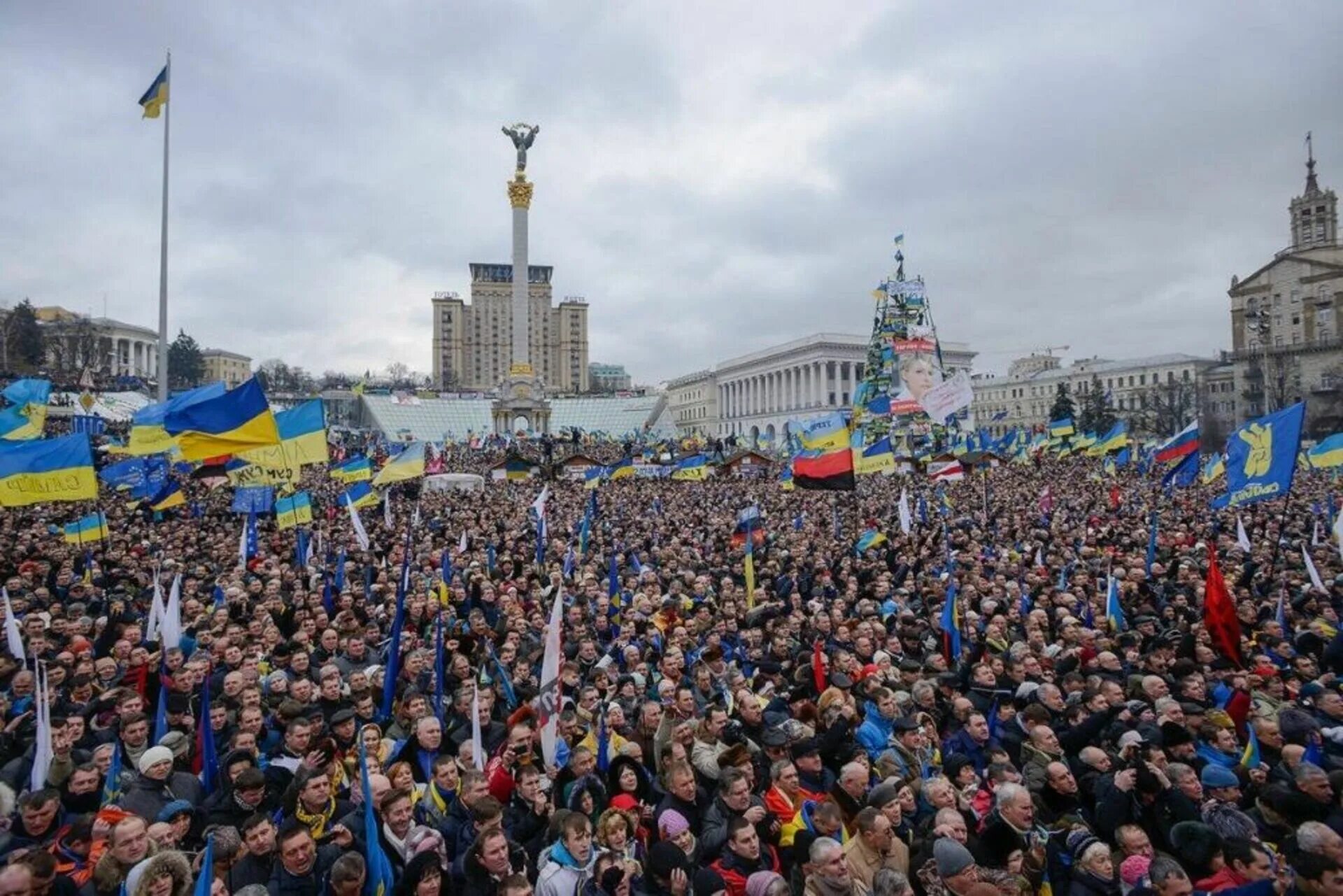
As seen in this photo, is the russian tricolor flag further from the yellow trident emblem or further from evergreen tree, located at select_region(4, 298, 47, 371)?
evergreen tree, located at select_region(4, 298, 47, 371)

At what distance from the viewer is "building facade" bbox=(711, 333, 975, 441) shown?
85.9m

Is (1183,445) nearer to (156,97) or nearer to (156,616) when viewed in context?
(156,616)

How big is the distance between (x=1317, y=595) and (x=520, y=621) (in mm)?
9136

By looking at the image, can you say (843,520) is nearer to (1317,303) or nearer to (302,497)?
(302,497)

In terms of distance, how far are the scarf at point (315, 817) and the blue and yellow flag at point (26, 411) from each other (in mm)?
15329

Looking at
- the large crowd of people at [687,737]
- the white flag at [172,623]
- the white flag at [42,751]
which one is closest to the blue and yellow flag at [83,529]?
the large crowd of people at [687,737]

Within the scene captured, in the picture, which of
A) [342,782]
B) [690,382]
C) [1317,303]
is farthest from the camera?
[690,382]

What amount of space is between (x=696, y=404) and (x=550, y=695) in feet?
371

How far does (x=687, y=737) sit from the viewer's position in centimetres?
495

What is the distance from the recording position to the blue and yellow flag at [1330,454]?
639 inches

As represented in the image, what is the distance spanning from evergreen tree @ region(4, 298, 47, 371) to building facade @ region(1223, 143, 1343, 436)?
85.3 meters

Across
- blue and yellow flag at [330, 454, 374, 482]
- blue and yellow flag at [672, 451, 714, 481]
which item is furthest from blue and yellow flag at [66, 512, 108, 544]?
blue and yellow flag at [672, 451, 714, 481]

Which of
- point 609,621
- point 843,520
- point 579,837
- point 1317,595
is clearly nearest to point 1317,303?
point 843,520

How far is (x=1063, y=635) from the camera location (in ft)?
26.3
